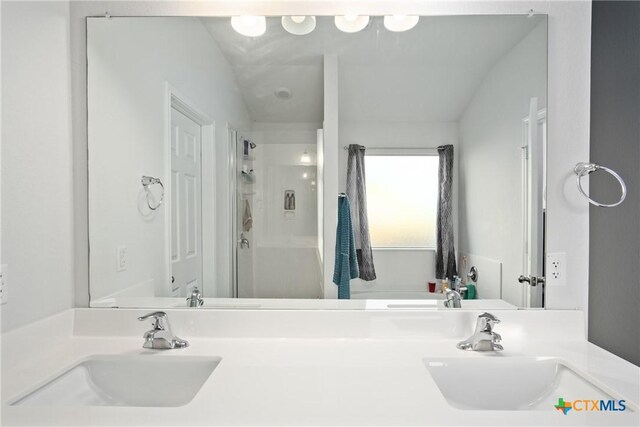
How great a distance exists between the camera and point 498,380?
111 cm

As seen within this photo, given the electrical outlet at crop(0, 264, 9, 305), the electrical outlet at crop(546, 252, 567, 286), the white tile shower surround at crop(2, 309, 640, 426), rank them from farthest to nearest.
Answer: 1. the electrical outlet at crop(546, 252, 567, 286)
2. the electrical outlet at crop(0, 264, 9, 305)
3. the white tile shower surround at crop(2, 309, 640, 426)

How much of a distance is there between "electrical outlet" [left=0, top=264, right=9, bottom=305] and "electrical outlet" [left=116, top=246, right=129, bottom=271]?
354 millimetres

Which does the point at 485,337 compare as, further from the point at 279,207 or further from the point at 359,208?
the point at 279,207

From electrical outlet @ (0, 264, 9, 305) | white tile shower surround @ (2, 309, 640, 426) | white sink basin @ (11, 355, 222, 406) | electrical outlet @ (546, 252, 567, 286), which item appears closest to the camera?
A: white tile shower surround @ (2, 309, 640, 426)

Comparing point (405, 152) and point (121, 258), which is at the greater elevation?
point (405, 152)

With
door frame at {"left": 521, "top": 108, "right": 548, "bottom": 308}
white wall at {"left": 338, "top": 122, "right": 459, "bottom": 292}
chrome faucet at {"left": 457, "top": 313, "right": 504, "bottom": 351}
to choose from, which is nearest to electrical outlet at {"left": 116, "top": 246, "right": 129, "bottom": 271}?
white wall at {"left": 338, "top": 122, "right": 459, "bottom": 292}

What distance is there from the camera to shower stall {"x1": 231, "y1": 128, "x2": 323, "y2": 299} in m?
1.35

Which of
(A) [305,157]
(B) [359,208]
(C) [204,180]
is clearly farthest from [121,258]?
(B) [359,208]

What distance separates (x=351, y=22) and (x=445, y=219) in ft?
2.53

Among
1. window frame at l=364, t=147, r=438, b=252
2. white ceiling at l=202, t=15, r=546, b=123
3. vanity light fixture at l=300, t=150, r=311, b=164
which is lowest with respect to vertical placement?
vanity light fixture at l=300, t=150, r=311, b=164

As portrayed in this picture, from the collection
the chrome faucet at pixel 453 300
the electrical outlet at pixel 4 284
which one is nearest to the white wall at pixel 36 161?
the electrical outlet at pixel 4 284

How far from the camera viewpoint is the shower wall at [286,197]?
1347 millimetres

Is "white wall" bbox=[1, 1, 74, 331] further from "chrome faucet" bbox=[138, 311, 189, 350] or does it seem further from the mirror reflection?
"chrome faucet" bbox=[138, 311, 189, 350]

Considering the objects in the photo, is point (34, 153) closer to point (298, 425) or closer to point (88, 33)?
point (88, 33)
